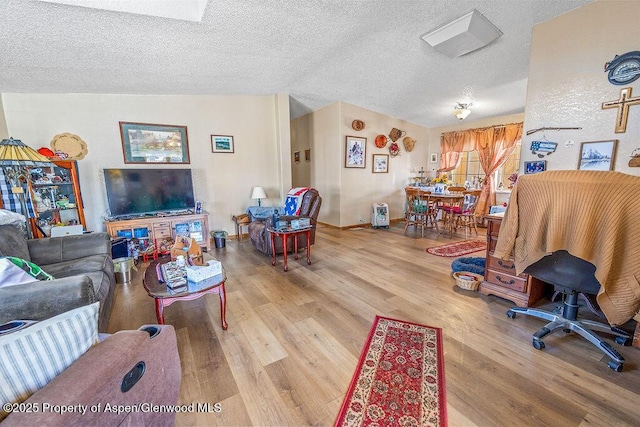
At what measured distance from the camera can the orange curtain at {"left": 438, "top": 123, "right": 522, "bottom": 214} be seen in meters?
5.16

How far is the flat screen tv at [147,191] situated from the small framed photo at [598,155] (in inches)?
181

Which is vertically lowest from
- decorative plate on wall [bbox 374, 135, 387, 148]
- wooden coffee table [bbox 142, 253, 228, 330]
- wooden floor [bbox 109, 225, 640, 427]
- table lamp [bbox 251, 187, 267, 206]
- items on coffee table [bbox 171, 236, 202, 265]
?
wooden floor [bbox 109, 225, 640, 427]

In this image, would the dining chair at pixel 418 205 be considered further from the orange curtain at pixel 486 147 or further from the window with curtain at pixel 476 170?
the window with curtain at pixel 476 170

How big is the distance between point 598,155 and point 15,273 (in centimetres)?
400

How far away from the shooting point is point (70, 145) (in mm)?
3498

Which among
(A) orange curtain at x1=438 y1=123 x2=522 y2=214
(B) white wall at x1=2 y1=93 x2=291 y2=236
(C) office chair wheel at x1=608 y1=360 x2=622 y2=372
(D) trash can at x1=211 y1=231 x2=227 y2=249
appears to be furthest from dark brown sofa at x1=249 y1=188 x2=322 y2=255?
(A) orange curtain at x1=438 y1=123 x2=522 y2=214

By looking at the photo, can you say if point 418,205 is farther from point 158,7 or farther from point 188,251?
point 158,7

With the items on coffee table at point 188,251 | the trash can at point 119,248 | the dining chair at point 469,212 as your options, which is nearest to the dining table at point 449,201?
the dining chair at point 469,212

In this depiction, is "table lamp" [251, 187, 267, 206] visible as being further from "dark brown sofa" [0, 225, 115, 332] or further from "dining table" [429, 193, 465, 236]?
"dining table" [429, 193, 465, 236]

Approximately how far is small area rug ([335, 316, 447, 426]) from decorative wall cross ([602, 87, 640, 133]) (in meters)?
2.06

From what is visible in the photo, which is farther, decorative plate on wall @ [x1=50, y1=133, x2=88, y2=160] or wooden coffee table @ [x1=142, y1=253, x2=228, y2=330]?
decorative plate on wall @ [x1=50, y1=133, x2=88, y2=160]

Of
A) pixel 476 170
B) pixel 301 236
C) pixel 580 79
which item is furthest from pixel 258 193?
pixel 476 170

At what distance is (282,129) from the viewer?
15.6ft

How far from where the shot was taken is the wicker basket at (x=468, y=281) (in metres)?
2.57
